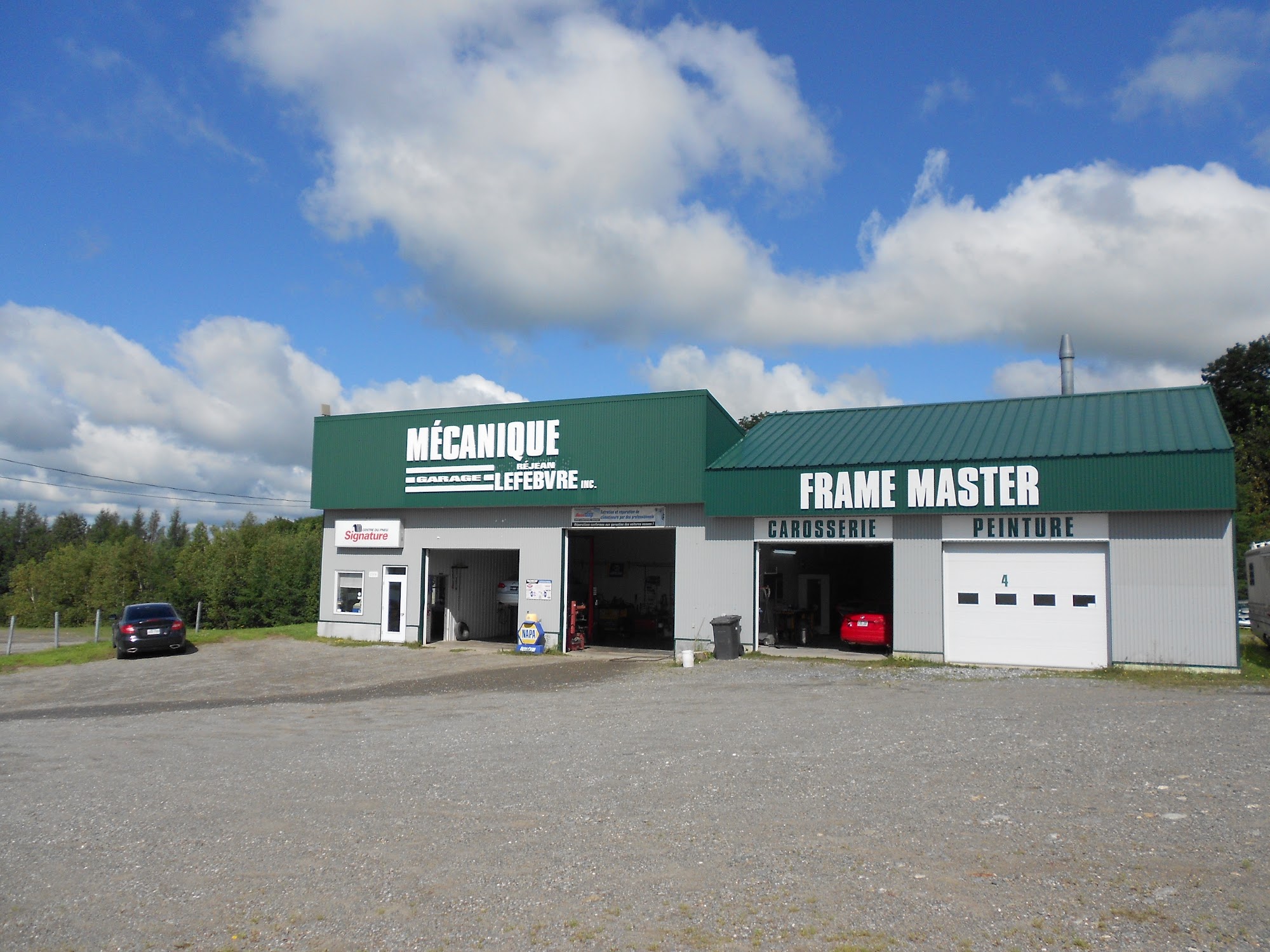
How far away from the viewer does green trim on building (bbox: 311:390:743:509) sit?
77.4 ft

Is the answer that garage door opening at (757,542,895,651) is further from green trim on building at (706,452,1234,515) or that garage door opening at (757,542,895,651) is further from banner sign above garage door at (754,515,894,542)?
green trim on building at (706,452,1234,515)

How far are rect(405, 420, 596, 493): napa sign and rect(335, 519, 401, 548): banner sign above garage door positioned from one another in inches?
53.0

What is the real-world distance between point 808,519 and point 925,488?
2925 millimetres

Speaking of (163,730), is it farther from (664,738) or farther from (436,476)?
(436,476)

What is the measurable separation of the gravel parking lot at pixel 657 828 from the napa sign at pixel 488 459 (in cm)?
1143

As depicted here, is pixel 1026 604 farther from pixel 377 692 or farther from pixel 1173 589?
pixel 377 692

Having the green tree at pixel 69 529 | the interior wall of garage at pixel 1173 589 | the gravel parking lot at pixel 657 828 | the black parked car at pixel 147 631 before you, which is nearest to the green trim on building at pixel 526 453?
the black parked car at pixel 147 631

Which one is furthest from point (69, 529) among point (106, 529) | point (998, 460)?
point (998, 460)

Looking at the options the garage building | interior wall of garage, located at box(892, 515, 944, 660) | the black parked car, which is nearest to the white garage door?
the garage building

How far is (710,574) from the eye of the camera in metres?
23.1

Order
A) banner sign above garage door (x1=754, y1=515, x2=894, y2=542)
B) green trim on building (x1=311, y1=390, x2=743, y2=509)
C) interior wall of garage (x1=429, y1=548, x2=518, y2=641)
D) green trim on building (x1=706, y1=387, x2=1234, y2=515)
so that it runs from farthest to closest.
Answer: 1. interior wall of garage (x1=429, y1=548, x2=518, y2=641)
2. green trim on building (x1=311, y1=390, x2=743, y2=509)
3. banner sign above garage door (x1=754, y1=515, x2=894, y2=542)
4. green trim on building (x1=706, y1=387, x2=1234, y2=515)

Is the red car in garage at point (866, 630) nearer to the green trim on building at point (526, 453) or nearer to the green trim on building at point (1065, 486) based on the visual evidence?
the green trim on building at point (1065, 486)

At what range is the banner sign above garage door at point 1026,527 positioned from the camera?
1920cm

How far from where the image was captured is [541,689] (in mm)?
17172
